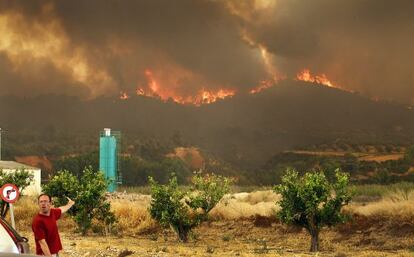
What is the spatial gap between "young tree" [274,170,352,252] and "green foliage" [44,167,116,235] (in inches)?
A: 474


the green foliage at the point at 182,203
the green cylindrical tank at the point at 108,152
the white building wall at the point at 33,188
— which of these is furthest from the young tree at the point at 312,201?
the green cylindrical tank at the point at 108,152

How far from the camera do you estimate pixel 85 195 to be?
3694cm

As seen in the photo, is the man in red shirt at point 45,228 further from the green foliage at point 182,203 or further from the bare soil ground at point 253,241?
the green foliage at point 182,203

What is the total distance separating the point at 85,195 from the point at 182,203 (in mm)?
5953

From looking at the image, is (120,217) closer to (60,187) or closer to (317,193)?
(60,187)

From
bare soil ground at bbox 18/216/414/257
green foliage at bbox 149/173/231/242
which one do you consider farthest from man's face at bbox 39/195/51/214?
green foliage at bbox 149/173/231/242

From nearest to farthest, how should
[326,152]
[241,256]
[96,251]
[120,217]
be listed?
[241,256] < [96,251] < [120,217] < [326,152]

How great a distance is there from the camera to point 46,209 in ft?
38.4

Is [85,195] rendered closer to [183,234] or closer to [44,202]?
[183,234]

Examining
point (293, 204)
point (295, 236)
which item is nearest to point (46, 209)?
point (293, 204)

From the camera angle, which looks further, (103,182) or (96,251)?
(103,182)

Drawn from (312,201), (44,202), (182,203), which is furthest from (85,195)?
(44,202)

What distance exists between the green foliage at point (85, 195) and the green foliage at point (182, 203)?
4150mm

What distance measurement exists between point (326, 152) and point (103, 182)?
127763 millimetres
